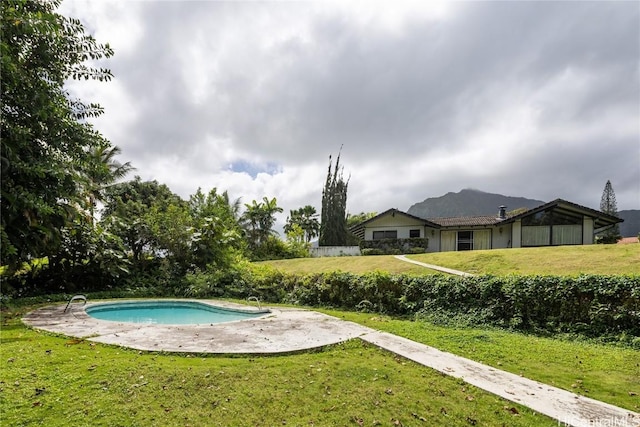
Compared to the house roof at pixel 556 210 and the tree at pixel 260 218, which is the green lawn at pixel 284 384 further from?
the tree at pixel 260 218

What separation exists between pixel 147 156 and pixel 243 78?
11.3 meters

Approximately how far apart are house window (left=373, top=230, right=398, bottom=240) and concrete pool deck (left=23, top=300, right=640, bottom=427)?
19.1m

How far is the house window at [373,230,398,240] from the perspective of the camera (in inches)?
1131

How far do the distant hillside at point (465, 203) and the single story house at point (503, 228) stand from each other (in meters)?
105

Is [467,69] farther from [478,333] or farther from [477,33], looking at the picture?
[478,333]

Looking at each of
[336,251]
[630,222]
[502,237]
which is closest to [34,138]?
[502,237]

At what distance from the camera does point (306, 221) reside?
49.5 metres

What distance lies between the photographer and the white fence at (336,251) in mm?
30125

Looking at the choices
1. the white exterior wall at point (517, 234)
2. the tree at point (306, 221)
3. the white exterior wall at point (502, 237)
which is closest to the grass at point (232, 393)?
the white exterior wall at point (517, 234)

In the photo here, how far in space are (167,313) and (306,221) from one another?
37.0m

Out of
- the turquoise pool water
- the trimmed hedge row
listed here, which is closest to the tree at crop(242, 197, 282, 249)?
the turquoise pool water

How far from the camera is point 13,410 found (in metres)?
3.78

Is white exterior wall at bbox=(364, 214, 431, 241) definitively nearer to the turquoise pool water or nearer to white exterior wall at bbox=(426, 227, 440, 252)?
white exterior wall at bbox=(426, 227, 440, 252)

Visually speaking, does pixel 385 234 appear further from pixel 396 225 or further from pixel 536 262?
pixel 536 262
